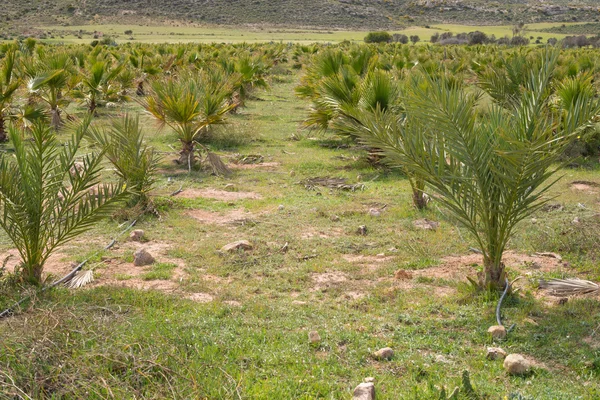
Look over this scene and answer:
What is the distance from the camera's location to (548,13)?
298 feet

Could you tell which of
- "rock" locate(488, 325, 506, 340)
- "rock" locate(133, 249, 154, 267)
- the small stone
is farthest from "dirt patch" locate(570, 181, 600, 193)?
"rock" locate(133, 249, 154, 267)

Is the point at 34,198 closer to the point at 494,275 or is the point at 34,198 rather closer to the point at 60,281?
the point at 60,281

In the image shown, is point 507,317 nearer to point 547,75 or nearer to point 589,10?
point 547,75

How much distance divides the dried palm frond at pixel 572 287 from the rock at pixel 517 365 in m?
1.19

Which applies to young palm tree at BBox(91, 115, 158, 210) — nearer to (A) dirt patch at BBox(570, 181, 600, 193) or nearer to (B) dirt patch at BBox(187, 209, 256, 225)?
(B) dirt patch at BBox(187, 209, 256, 225)

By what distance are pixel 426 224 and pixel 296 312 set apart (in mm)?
3083

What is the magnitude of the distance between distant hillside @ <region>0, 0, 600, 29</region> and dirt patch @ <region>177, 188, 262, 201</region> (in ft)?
189

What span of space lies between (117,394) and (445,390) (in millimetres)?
1832

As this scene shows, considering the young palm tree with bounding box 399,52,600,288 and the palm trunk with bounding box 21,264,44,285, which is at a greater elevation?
the young palm tree with bounding box 399,52,600,288

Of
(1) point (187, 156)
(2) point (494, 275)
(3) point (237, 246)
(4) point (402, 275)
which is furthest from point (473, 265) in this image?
(1) point (187, 156)

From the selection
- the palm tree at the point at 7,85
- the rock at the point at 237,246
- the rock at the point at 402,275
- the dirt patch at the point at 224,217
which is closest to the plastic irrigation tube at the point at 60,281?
the dirt patch at the point at 224,217

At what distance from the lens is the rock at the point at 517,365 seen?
3.90m

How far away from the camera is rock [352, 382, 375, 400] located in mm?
3510

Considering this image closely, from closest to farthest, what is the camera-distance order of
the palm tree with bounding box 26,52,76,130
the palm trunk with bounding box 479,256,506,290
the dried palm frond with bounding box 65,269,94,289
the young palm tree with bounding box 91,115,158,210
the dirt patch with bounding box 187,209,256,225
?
1. the palm trunk with bounding box 479,256,506,290
2. the dried palm frond with bounding box 65,269,94,289
3. the young palm tree with bounding box 91,115,158,210
4. the dirt patch with bounding box 187,209,256,225
5. the palm tree with bounding box 26,52,76,130
